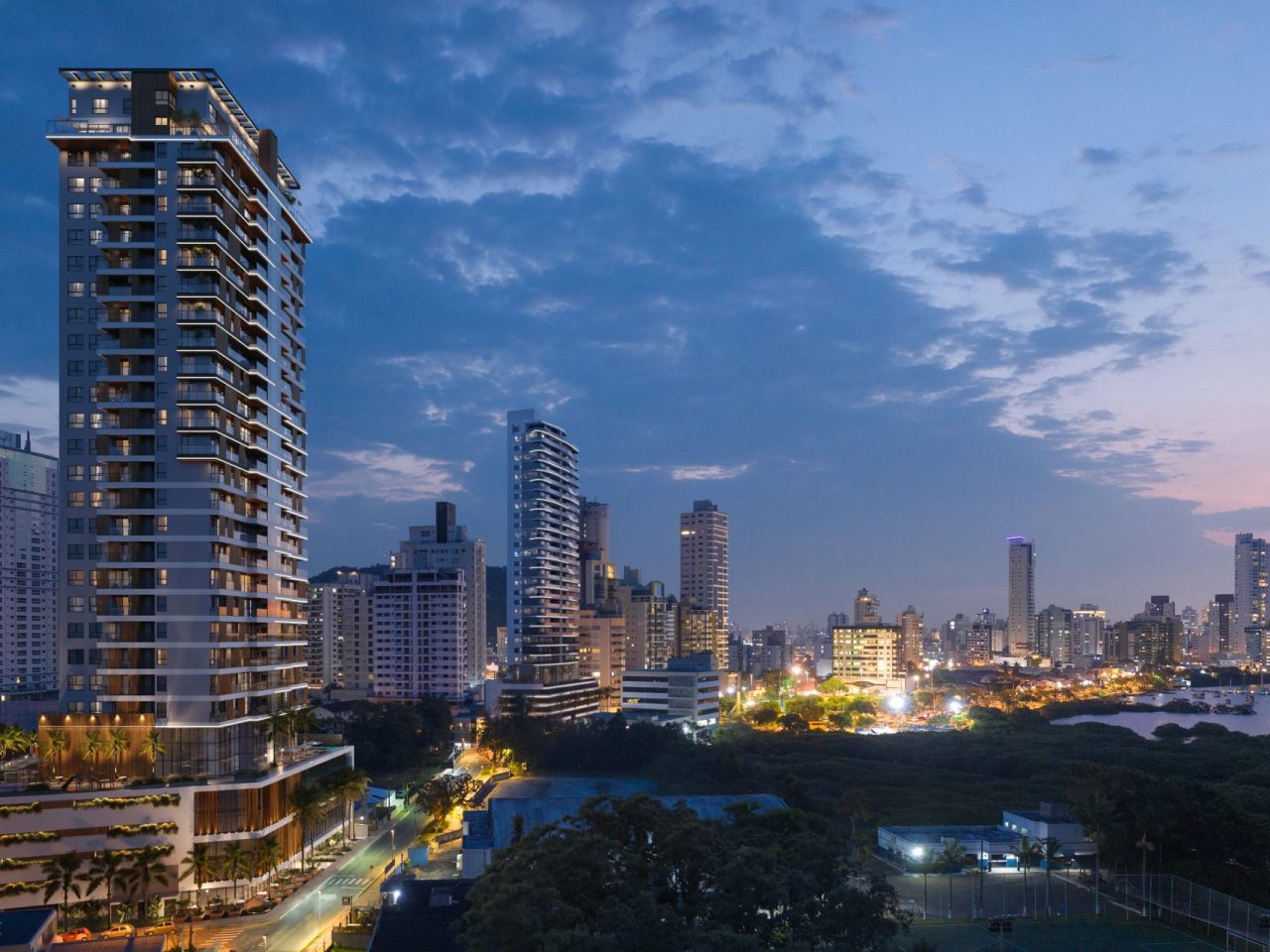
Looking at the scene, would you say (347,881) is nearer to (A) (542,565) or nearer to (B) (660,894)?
(B) (660,894)

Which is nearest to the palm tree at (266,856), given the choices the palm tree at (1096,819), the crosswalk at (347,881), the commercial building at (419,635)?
the crosswalk at (347,881)

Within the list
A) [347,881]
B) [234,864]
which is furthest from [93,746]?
[347,881]

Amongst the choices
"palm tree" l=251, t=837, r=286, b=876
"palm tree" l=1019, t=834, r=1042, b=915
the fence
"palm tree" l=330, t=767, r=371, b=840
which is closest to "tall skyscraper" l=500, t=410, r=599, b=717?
"palm tree" l=330, t=767, r=371, b=840

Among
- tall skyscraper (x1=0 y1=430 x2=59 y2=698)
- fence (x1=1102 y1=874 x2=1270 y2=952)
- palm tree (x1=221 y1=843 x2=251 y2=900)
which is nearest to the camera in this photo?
fence (x1=1102 y1=874 x2=1270 y2=952)

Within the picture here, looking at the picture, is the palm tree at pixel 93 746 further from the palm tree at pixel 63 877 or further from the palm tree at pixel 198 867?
the palm tree at pixel 198 867

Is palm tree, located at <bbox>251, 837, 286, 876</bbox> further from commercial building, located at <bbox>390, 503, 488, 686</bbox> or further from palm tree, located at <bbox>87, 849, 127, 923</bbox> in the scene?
commercial building, located at <bbox>390, 503, 488, 686</bbox>

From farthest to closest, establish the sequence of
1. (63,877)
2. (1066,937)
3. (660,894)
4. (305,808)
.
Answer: (305,808) < (1066,937) < (63,877) < (660,894)
